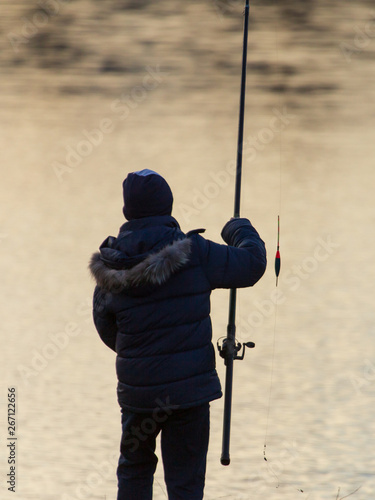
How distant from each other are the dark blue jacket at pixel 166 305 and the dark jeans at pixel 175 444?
0.05 meters

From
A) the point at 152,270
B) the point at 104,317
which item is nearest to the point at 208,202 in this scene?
the point at 104,317

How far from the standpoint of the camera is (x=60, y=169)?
22.5 feet

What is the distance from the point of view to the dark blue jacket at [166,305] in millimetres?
1945

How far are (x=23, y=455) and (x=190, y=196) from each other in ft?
10.1

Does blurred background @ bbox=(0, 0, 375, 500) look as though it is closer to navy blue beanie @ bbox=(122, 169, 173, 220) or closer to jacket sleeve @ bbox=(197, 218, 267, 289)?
jacket sleeve @ bbox=(197, 218, 267, 289)

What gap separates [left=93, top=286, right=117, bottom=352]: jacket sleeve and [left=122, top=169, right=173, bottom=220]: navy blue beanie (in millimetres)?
214

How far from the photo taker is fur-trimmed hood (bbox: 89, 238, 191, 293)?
1892 millimetres

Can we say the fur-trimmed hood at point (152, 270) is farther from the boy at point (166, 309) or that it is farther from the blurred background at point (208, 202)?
the blurred background at point (208, 202)

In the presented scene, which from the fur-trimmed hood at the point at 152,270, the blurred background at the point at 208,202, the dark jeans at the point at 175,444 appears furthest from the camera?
the blurred background at the point at 208,202

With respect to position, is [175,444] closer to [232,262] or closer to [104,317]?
[104,317]

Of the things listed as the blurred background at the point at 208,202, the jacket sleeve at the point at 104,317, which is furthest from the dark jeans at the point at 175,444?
the blurred background at the point at 208,202

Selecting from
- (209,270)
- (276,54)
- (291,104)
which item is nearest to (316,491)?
(209,270)

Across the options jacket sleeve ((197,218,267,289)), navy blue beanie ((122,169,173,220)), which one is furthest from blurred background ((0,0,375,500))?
navy blue beanie ((122,169,173,220))

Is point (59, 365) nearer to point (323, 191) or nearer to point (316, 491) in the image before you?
point (316, 491)
